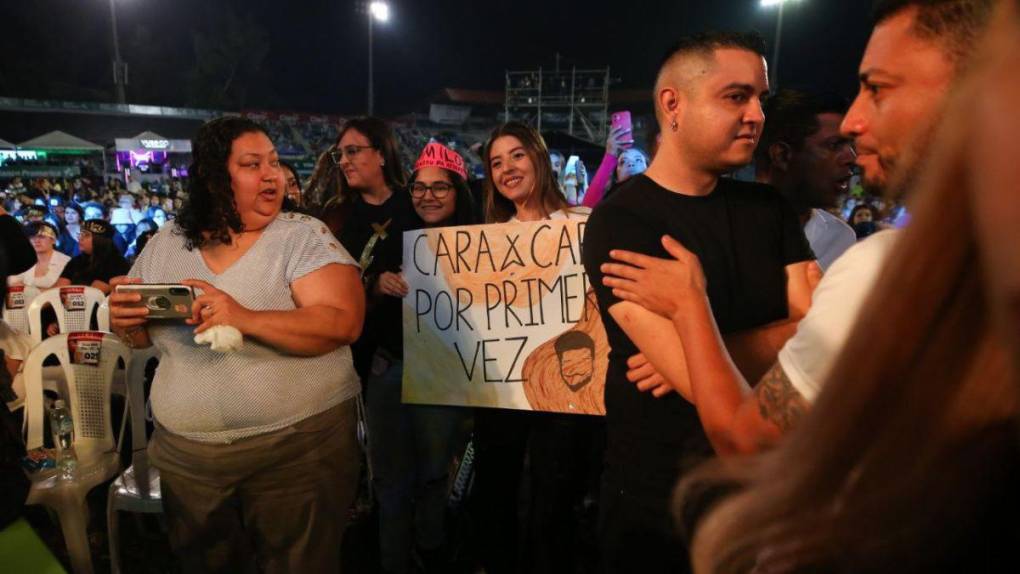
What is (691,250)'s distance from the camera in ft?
5.65

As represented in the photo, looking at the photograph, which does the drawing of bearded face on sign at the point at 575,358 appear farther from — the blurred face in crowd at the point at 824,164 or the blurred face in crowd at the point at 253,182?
the blurred face in crowd at the point at 253,182

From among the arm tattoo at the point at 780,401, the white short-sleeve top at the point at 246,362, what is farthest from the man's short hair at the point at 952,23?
the white short-sleeve top at the point at 246,362

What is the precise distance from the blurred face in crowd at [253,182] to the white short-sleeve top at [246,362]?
0.06m

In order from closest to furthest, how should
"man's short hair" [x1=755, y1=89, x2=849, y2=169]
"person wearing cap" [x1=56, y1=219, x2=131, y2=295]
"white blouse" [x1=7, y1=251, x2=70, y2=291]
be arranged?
"man's short hair" [x1=755, y1=89, x2=849, y2=169] < "white blouse" [x1=7, y1=251, x2=70, y2=291] < "person wearing cap" [x1=56, y1=219, x2=131, y2=295]

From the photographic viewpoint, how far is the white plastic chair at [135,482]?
3.09 m

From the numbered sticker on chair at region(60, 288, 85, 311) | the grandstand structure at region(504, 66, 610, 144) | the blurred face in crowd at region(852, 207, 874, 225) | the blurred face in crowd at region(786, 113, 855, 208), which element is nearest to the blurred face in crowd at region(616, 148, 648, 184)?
the blurred face in crowd at region(786, 113, 855, 208)

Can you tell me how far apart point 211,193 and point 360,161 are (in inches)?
58.8

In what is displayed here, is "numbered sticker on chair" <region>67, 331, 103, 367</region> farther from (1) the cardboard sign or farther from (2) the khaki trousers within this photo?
(1) the cardboard sign

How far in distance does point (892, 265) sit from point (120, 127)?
39591mm

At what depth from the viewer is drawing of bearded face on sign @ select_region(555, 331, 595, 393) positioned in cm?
279

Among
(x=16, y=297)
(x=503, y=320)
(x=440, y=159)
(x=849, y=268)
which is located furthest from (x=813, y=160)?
(x=16, y=297)

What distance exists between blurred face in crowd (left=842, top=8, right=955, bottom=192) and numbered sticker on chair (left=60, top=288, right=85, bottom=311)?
5803 mm

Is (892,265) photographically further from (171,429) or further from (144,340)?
(144,340)

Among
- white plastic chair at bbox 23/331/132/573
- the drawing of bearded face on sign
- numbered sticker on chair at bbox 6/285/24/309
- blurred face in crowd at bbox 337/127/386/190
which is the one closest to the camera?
the drawing of bearded face on sign
